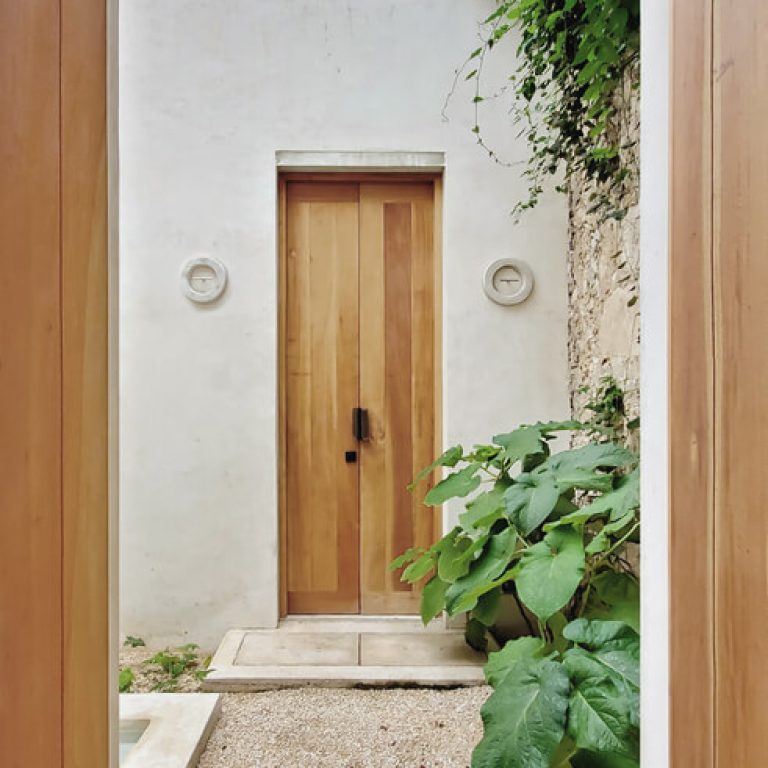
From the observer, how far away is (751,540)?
63 cm

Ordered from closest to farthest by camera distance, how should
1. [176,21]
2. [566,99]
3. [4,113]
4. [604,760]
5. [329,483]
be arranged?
[4,113] < [604,760] < [566,99] < [176,21] < [329,483]

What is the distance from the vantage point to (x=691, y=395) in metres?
0.73

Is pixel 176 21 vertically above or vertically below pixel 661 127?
above

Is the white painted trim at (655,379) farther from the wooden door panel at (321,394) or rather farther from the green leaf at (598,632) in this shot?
the wooden door panel at (321,394)

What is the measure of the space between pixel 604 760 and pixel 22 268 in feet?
4.64

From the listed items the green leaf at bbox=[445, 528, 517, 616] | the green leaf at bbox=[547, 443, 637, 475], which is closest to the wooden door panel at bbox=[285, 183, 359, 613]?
the green leaf at bbox=[445, 528, 517, 616]

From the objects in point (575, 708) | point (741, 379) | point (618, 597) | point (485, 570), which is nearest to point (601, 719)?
point (575, 708)

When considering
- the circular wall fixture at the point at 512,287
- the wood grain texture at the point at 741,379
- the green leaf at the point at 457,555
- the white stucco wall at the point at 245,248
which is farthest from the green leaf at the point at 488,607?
the wood grain texture at the point at 741,379

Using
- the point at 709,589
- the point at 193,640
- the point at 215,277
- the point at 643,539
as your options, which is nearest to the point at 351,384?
the point at 215,277

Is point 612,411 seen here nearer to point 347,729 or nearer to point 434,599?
point 434,599

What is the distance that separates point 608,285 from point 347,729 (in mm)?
1858

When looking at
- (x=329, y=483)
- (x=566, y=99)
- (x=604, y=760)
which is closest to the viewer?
(x=604, y=760)

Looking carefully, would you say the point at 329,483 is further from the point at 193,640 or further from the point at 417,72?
the point at 417,72

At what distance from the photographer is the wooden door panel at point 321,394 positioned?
9.45 ft
